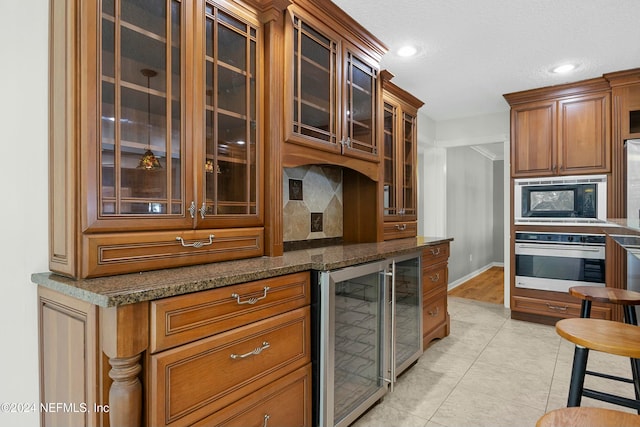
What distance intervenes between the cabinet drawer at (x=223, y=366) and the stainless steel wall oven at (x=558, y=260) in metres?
3.11

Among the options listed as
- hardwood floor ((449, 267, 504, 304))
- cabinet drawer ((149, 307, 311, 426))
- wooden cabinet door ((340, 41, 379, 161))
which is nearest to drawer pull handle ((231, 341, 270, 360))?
cabinet drawer ((149, 307, 311, 426))

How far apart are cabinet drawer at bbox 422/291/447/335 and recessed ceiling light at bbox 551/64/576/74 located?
2270mm

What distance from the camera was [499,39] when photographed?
2541 mm

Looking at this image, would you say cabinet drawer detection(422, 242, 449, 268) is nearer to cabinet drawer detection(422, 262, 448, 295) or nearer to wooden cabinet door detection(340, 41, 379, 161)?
cabinet drawer detection(422, 262, 448, 295)

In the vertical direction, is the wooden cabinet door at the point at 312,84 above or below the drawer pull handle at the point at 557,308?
above

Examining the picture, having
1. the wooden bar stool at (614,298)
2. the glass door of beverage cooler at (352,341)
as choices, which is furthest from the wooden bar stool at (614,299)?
the glass door of beverage cooler at (352,341)

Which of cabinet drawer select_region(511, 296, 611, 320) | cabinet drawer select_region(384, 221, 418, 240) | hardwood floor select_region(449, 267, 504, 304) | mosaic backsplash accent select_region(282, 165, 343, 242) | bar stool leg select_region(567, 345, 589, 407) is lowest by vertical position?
hardwood floor select_region(449, 267, 504, 304)

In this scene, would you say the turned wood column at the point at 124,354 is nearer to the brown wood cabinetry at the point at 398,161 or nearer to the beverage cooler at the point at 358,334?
the beverage cooler at the point at 358,334

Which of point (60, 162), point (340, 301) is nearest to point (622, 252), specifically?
point (340, 301)

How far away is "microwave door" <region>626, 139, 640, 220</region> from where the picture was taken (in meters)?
3.09

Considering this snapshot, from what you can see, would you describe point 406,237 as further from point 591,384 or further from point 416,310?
point 591,384

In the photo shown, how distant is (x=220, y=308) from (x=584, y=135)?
3.93m

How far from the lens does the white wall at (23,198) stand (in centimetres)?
132

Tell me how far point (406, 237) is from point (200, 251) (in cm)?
220
